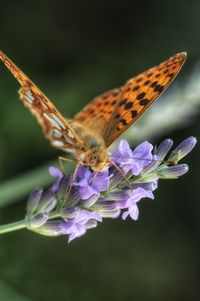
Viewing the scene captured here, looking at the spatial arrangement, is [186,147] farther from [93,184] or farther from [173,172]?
[93,184]

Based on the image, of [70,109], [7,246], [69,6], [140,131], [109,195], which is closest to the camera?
[109,195]

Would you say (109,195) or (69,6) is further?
(69,6)

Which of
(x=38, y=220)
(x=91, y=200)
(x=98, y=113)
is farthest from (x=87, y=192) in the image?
(x=98, y=113)

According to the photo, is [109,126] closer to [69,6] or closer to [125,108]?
[125,108]

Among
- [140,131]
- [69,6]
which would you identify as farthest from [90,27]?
[140,131]

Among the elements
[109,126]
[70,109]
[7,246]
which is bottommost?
[7,246]

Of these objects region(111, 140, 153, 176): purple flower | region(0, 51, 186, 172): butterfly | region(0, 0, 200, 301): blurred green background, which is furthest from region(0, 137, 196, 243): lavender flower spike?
region(0, 0, 200, 301): blurred green background

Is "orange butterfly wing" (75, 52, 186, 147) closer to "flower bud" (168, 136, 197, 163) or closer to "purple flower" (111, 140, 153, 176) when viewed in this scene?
"purple flower" (111, 140, 153, 176)
